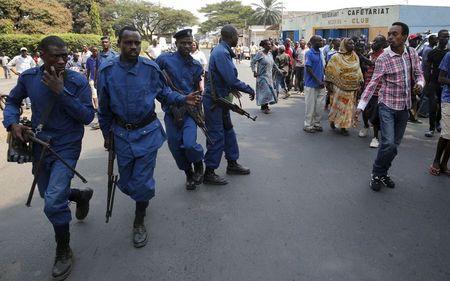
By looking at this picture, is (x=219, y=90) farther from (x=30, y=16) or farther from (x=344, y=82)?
(x=30, y=16)

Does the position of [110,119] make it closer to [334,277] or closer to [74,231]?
[74,231]

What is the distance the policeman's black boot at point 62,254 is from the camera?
293cm

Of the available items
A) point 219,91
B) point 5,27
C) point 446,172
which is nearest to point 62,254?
point 219,91

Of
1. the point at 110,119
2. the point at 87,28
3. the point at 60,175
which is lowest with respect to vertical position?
the point at 60,175

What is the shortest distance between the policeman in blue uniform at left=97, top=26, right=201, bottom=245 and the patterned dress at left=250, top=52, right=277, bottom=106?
20.1 feet

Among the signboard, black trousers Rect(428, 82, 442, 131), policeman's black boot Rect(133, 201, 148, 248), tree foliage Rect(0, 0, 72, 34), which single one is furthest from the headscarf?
tree foliage Rect(0, 0, 72, 34)

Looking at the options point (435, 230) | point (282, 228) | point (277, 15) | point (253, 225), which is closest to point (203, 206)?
point (253, 225)

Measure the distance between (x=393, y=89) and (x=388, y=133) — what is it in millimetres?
505

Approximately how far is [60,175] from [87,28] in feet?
150

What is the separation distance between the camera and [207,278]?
289 centimetres

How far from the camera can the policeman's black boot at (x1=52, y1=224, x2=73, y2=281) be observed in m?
2.93

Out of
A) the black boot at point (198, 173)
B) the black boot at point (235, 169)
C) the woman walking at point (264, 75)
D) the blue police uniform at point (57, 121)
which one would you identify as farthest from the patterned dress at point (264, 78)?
the blue police uniform at point (57, 121)

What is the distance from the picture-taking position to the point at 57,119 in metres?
3.07

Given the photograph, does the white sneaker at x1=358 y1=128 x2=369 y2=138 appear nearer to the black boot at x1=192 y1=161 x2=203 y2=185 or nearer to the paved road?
the paved road
